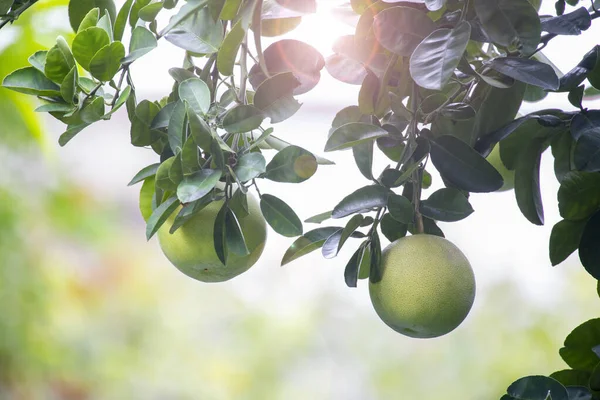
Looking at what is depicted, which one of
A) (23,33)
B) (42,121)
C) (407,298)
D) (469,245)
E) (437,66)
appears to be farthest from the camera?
(469,245)

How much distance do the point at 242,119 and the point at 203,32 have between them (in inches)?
3.0

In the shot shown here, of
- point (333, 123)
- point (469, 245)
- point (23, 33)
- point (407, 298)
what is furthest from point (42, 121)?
point (469, 245)

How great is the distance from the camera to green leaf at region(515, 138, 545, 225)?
1.91 ft

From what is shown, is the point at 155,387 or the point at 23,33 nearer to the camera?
the point at 23,33

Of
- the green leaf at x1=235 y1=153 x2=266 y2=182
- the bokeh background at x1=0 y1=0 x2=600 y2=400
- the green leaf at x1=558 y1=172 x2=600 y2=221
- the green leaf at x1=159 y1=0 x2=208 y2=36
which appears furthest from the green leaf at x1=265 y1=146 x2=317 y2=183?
the bokeh background at x1=0 y1=0 x2=600 y2=400

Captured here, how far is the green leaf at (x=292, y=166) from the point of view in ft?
1.67

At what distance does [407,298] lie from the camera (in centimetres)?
55

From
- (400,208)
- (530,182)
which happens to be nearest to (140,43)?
(400,208)

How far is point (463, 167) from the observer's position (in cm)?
53

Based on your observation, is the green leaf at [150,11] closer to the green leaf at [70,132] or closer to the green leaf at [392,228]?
the green leaf at [70,132]

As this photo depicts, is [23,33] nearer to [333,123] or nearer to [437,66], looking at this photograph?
[333,123]

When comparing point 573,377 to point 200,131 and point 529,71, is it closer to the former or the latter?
point 529,71

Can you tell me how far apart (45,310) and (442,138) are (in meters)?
2.90

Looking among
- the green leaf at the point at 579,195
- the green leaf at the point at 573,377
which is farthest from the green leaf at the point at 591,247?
the green leaf at the point at 573,377
